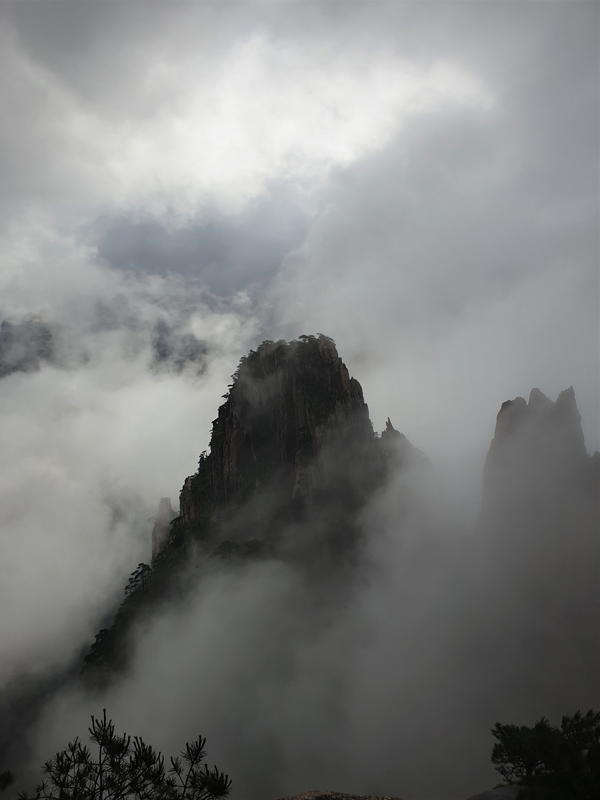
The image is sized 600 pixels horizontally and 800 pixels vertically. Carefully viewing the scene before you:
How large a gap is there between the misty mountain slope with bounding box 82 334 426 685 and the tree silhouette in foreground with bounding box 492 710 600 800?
2940 inches

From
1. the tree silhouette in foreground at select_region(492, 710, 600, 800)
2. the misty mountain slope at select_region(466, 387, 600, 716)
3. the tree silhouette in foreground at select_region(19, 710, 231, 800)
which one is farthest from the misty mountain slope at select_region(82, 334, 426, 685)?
the tree silhouette in foreground at select_region(19, 710, 231, 800)

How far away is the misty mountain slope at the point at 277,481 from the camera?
387ft

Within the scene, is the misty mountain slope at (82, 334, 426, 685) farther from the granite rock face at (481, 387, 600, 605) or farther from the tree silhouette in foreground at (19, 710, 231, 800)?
the tree silhouette in foreground at (19, 710, 231, 800)

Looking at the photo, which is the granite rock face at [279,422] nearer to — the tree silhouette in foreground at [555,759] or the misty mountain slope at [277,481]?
the misty mountain slope at [277,481]

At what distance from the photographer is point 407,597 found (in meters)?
103

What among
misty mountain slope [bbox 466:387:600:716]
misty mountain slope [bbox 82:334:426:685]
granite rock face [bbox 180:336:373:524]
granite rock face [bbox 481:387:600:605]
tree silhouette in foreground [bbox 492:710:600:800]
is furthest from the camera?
granite rock face [bbox 180:336:373:524]

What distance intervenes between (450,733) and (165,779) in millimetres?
66812

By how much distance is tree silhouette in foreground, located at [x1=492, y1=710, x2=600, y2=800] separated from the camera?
33750 mm

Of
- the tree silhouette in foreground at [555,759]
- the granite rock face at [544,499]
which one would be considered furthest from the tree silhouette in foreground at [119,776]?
the granite rock face at [544,499]

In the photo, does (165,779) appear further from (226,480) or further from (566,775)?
(226,480)

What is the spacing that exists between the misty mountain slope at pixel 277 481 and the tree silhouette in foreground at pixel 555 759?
2940 inches

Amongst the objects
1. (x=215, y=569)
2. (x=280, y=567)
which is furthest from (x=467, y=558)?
(x=215, y=569)

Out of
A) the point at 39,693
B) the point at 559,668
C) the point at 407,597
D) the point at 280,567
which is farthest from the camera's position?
the point at 39,693

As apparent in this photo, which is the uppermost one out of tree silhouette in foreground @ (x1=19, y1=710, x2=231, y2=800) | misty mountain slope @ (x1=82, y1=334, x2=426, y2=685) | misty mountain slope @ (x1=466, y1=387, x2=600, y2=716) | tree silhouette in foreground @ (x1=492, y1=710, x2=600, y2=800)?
misty mountain slope @ (x1=82, y1=334, x2=426, y2=685)
